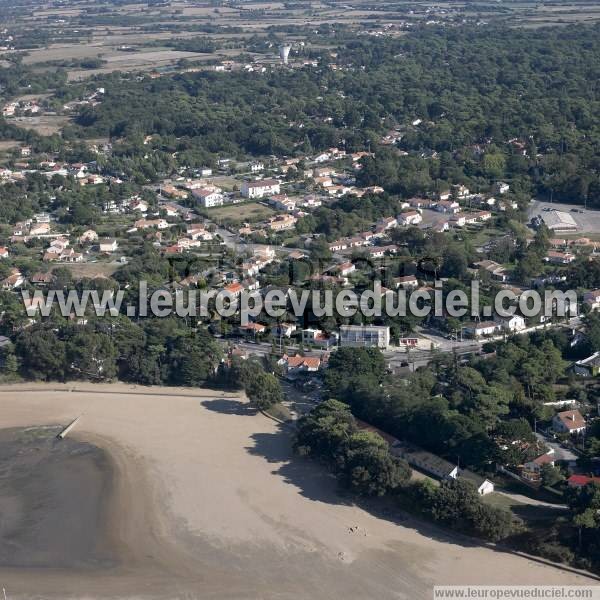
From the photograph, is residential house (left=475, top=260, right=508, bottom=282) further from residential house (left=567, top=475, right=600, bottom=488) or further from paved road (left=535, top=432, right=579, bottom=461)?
residential house (left=567, top=475, right=600, bottom=488)

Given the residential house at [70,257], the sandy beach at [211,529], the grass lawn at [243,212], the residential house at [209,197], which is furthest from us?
the residential house at [209,197]

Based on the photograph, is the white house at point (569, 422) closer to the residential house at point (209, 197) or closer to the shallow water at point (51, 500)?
the shallow water at point (51, 500)

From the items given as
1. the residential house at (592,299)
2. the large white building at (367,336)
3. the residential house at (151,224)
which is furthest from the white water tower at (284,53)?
the large white building at (367,336)

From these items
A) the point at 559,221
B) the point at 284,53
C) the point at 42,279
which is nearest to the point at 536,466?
the point at 42,279

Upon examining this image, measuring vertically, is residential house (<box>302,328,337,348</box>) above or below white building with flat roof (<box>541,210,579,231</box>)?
below

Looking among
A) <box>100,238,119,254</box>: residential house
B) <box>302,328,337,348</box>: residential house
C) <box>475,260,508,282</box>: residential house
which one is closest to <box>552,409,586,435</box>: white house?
<box>302,328,337,348</box>: residential house

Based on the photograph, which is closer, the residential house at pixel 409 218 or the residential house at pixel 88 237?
the residential house at pixel 88 237
